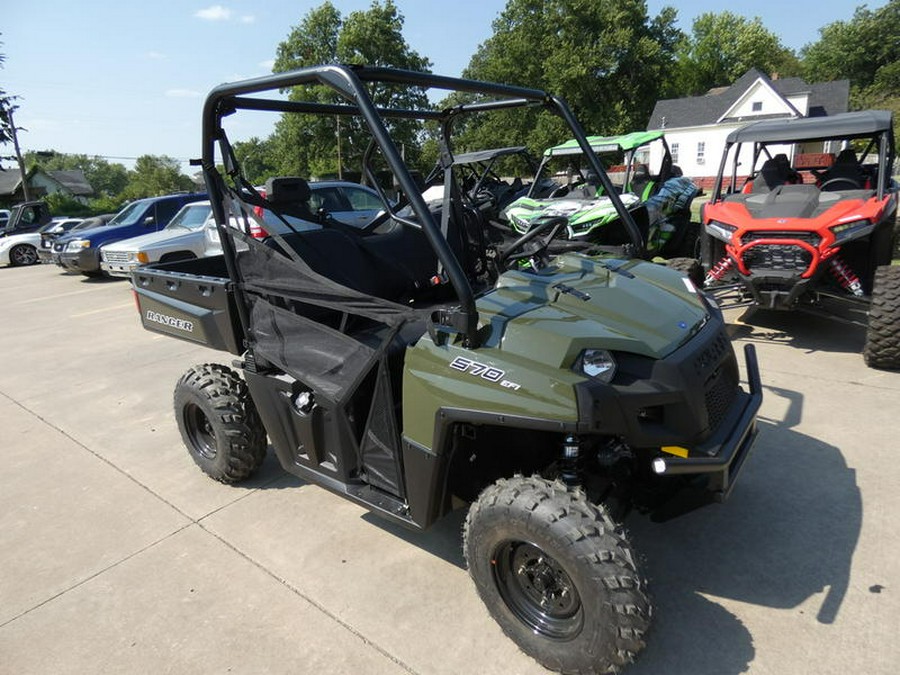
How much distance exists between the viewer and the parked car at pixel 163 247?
9.71 meters

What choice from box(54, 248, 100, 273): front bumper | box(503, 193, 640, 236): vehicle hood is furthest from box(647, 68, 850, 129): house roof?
box(54, 248, 100, 273): front bumper

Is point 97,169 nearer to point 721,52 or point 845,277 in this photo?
point 721,52

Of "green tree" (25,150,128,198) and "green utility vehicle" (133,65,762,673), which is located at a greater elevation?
"green tree" (25,150,128,198)

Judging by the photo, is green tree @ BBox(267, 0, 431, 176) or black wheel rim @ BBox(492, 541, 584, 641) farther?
green tree @ BBox(267, 0, 431, 176)

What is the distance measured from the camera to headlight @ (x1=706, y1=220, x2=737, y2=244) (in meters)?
5.28

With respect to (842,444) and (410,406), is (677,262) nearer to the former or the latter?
(842,444)

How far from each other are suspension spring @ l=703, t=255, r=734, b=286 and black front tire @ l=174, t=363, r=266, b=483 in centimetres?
423

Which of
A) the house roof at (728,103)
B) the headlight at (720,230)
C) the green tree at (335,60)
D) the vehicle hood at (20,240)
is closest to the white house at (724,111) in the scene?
the house roof at (728,103)

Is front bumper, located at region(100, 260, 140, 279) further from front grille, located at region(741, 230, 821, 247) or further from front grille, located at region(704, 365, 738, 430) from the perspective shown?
front grille, located at region(704, 365, 738, 430)

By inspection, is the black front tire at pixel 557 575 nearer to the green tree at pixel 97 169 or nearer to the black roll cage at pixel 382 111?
the black roll cage at pixel 382 111

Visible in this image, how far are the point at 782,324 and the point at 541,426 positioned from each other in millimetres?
5078

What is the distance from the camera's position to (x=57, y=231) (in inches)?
642

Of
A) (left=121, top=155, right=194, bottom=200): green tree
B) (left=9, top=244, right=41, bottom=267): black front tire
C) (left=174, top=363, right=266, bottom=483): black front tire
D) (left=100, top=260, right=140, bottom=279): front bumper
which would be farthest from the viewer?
(left=121, top=155, right=194, bottom=200): green tree

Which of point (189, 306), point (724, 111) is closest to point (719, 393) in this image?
point (189, 306)
